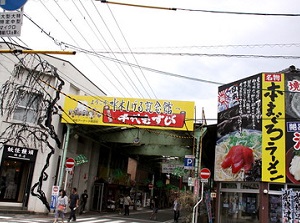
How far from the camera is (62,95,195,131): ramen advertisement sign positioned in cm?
1936

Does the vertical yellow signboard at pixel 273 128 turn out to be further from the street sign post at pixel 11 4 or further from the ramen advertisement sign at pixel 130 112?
the street sign post at pixel 11 4

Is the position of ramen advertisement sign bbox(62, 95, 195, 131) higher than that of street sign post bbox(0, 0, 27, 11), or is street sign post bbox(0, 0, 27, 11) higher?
ramen advertisement sign bbox(62, 95, 195, 131)

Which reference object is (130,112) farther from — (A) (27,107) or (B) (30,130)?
(A) (27,107)

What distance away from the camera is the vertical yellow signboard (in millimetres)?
18875

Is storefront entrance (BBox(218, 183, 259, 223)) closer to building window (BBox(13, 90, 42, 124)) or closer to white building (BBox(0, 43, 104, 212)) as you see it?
white building (BBox(0, 43, 104, 212))

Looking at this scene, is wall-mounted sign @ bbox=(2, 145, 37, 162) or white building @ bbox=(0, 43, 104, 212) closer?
wall-mounted sign @ bbox=(2, 145, 37, 162)

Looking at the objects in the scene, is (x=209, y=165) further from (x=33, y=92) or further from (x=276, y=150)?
(x=33, y=92)

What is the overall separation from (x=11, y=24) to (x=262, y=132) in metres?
15.4

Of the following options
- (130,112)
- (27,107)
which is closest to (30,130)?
(27,107)

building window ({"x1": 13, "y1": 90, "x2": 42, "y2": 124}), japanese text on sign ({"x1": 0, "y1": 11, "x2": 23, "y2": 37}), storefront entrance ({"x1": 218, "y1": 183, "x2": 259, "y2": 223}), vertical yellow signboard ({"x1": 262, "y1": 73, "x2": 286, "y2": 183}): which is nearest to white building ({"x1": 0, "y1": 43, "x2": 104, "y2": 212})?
building window ({"x1": 13, "y1": 90, "x2": 42, "y2": 124})

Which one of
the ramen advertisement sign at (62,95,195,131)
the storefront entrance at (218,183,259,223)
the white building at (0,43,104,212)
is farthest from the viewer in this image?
the white building at (0,43,104,212)

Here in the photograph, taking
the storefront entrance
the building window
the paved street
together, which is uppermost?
the building window

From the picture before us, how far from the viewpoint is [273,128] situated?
19.4 metres

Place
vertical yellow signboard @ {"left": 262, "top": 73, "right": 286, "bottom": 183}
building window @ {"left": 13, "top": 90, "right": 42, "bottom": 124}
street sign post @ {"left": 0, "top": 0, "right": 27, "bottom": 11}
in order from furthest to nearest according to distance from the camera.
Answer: building window @ {"left": 13, "top": 90, "right": 42, "bottom": 124}
vertical yellow signboard @ {"left": 262, "top": 73, "right": 286, "bottom": 183}
street sign post @ {"left": 0, "top": 0, "right": 27, "bottom": 11}
